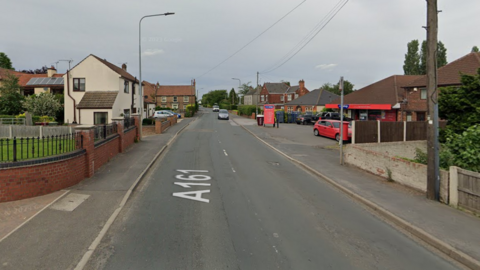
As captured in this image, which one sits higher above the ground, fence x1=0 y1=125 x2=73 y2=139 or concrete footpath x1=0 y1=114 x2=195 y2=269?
fence x1=0 y1=125 x2=73 y2=139

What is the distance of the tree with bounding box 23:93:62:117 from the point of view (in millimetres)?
32281

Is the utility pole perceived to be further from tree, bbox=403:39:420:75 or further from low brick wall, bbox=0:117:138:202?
tree, bbox=403:39:420:75

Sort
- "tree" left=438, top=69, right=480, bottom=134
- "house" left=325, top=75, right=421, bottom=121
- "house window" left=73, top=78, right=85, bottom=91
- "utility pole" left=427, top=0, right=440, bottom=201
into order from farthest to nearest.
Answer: "house" left=325, top=75, right=421, bottom=121
"house window" left=73, top=78, right=85, bottom=91
"tree" left=438, top=69, right=480, bottom=134
"utility pole" left=427, top=0, right=440, bottom=201

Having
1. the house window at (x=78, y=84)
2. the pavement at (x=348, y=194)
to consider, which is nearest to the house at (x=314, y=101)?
the house window at (x=78, y=84)

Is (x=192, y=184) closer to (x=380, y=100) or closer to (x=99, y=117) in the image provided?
(x=99, y=117)

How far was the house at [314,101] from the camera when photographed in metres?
64.1

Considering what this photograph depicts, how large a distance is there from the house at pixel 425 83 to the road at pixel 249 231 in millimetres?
21590

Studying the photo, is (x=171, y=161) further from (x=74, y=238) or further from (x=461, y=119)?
(x=461, y=119)

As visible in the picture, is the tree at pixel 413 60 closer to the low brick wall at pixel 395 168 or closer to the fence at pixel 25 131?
the low brick wall at pixel 395 168

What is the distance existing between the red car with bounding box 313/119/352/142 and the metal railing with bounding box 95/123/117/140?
16770mm

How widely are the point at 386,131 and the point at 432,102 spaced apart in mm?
11023

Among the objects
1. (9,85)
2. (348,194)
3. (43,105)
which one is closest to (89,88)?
(43,105)

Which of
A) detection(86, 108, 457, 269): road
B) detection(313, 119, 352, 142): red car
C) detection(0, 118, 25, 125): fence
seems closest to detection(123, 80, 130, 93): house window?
detection(0, 118, 25, 125): fence

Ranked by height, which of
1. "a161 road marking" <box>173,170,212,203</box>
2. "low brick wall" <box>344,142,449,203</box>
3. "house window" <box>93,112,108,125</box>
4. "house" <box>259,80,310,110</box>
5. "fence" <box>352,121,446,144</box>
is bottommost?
"a161 road marking" <box>173,170,212,203</box>
